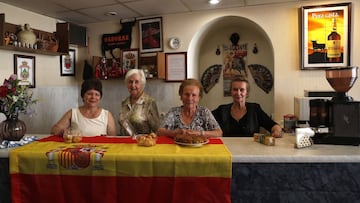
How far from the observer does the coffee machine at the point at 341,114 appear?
4.58 ft

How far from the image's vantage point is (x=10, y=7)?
289cm

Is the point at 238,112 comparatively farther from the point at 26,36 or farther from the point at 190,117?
the point at 26,36

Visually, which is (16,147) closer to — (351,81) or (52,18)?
(351,81)

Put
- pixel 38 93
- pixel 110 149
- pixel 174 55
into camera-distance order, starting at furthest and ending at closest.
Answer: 1. pixel 174 55
2. pixel 38 93
3. pixel 110 149

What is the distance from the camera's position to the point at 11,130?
1.52 m

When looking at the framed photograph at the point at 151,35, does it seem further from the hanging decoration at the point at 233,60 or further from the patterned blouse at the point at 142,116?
the patterned blouse at the point at 142,116

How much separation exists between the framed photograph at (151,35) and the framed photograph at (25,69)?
4.40 ft

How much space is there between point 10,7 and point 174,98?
2.10m

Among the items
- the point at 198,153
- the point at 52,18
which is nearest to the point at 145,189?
the point at 198,153

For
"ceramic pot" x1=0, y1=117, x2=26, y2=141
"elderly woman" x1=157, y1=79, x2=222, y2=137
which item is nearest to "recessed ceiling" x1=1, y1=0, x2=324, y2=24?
"elderly woman" x1=157, y1=79, x2=222, y2=137

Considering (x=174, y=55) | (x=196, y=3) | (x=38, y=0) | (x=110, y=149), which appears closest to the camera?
(x=110, y=149)

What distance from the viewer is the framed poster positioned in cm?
370

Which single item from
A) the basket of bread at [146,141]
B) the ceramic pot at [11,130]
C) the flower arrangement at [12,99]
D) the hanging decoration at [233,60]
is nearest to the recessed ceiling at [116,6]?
the hanging decoration at [233,60]

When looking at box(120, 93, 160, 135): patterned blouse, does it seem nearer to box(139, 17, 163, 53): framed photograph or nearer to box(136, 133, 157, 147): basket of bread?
box(136, 133, 157, 147): basket of bread
